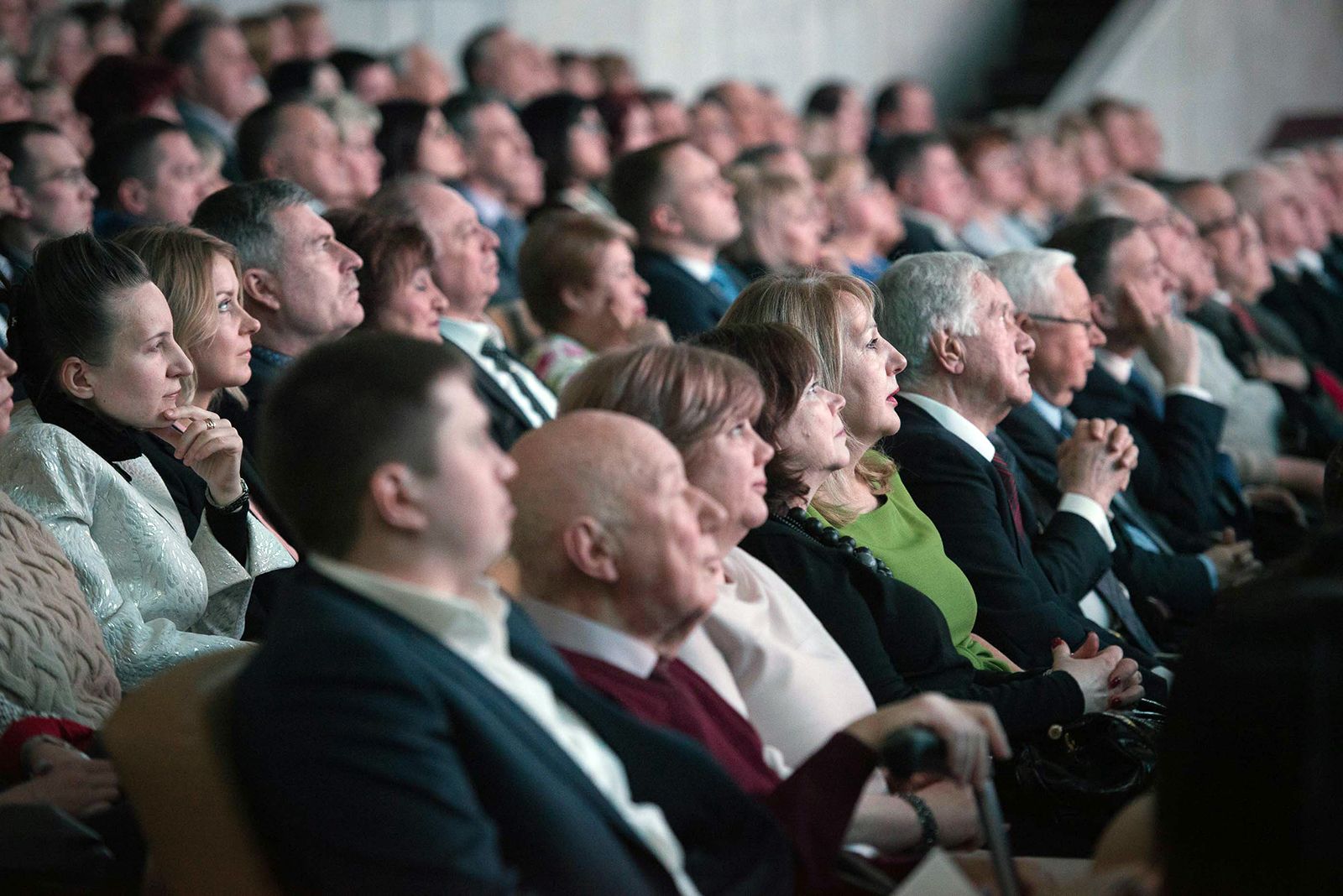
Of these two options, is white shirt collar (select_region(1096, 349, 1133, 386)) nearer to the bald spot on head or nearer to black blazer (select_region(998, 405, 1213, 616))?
black blazer (select_region(998, 405, 1213, 616))

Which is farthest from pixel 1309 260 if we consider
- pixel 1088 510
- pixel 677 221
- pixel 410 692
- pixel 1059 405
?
pixel 410 692

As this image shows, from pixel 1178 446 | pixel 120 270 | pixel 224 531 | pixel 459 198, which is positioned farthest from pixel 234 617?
pixel 1178 446

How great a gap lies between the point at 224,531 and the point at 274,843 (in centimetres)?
127

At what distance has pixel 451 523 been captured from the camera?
5.37 feet

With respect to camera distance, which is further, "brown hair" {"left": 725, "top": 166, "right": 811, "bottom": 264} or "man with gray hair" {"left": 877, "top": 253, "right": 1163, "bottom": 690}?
"brown hair" {"left": 725, "top": 166, "right": 811, "bottom": 264}

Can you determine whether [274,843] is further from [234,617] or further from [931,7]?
[931,7]

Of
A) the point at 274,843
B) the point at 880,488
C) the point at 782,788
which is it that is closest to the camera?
the point at 274,843

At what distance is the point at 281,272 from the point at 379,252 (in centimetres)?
36

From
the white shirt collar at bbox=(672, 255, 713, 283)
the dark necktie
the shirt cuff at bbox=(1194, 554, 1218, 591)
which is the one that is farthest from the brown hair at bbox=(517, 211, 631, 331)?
the shirt cuff at bbox=(1194, 554, 1218, 591)

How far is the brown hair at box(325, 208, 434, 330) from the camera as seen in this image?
3799mm

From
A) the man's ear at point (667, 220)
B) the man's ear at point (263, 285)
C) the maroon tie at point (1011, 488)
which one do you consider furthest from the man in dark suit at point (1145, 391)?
the man's ear at point (263, 285)

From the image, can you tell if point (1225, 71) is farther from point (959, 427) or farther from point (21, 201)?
point (21, 201)

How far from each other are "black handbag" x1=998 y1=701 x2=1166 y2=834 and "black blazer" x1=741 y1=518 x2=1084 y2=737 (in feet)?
0.14

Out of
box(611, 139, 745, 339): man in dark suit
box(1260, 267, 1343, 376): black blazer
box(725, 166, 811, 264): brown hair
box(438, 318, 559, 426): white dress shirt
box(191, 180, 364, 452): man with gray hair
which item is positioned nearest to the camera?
box(191, 180, 364, 452): man with gray hair
